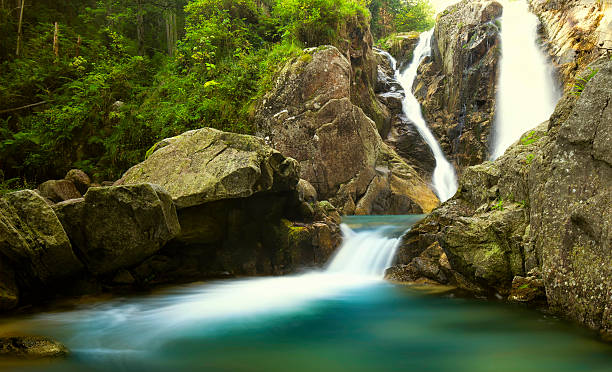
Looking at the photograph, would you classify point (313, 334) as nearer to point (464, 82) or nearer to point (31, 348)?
point (31, 348)

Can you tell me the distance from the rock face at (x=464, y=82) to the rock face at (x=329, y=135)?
16.7 ft

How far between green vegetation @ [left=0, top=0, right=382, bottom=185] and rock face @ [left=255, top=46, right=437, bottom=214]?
30.5 inches

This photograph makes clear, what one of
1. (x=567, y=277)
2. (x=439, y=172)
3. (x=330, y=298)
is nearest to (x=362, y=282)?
(x=330, y=298)

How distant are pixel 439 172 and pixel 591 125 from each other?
13.4 metres

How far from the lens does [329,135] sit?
1327cm

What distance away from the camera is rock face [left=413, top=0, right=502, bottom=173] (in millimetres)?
17688

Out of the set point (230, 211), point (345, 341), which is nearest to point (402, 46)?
point (230, 211)

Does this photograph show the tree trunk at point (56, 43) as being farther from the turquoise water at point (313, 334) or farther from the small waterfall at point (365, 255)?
the small waterfall at point (365, 255)

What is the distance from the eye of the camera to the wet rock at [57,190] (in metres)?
10.4

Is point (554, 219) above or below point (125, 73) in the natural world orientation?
below

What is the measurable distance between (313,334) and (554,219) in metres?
3.26

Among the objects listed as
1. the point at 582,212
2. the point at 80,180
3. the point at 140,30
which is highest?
the point at 140,30

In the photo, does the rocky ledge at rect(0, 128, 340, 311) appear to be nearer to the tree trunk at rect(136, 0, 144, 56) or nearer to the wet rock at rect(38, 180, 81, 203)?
the wet rock at rect(38, 180, 81, 203)

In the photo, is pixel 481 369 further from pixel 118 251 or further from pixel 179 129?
pixel 179 129
